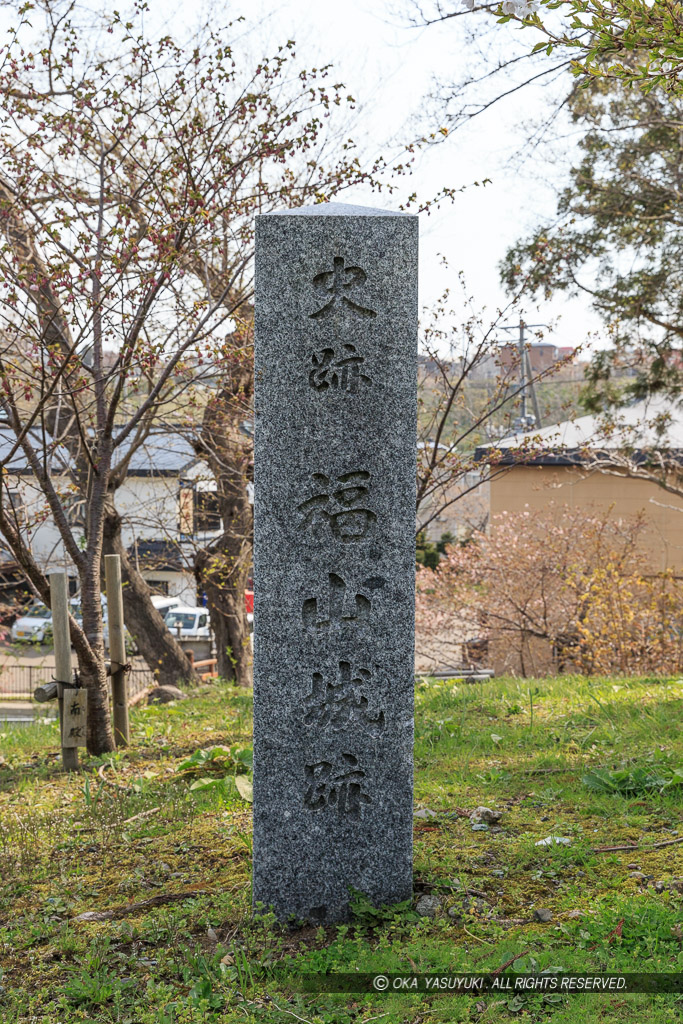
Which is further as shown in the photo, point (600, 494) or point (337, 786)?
point (600, 494)

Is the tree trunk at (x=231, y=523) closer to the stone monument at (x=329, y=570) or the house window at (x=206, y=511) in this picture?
the house window at (x=206, y=511)

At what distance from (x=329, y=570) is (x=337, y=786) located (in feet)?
2.81

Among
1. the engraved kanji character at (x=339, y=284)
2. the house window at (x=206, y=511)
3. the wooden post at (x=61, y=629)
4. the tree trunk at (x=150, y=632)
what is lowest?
the tree trunk at (x=150, y=632)

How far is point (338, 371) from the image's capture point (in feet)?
10.7

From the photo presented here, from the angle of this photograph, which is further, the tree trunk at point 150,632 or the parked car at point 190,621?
the parked car at point 190,621

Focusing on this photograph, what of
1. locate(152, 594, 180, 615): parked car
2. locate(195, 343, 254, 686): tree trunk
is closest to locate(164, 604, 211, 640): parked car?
locate(152, 594, 180, 615): parked car

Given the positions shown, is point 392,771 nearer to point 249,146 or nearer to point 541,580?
point 249,146

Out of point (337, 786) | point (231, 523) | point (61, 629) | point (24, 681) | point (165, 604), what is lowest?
point (24, 681)

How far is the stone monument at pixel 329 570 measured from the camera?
325cm

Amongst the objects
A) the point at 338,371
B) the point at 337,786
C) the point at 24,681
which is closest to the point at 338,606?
the point at 337,786

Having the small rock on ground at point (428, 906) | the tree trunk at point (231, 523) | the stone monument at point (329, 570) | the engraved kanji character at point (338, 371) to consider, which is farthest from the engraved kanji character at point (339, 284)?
the tree trunk at point (231, 523)

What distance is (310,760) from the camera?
3.26 metres

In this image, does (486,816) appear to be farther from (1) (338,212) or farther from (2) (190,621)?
(2) (190,621)

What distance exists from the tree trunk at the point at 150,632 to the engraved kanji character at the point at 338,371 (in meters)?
6.41
